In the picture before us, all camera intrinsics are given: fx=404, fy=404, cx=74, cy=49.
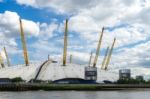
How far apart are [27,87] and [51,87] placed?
1074cm

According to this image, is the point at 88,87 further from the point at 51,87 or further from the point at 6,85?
the point at 6,85

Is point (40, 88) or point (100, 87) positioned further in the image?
point (100, 87)

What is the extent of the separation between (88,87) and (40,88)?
2412 cm

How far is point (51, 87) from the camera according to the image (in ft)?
595

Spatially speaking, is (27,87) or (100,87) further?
(100,87)

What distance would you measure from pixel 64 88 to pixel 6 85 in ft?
89.4

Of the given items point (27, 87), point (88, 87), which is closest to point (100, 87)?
point (88, 87)

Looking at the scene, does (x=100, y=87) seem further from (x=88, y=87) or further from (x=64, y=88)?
(x=64, y=88)

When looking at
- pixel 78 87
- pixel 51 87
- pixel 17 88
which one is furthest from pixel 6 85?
pixel 78 87

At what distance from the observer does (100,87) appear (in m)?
196

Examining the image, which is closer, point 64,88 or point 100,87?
point 64,88

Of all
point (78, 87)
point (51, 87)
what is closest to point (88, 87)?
point (78, 87)

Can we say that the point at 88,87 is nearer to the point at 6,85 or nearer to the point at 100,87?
the point at 100,87

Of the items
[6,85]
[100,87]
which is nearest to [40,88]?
[6,85]
